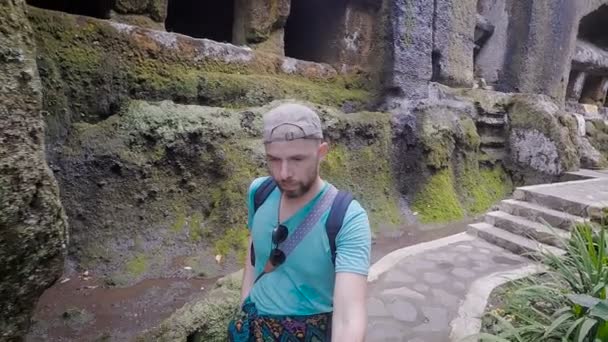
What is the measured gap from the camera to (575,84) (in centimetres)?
1182

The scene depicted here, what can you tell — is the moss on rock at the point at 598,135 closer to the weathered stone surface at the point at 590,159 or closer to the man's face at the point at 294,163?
the weathered stone surface at the point at 590,159

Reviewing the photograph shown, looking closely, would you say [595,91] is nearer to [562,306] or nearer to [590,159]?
[590,159]

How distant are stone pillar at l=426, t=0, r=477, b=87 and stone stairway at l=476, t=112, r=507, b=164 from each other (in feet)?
2.57

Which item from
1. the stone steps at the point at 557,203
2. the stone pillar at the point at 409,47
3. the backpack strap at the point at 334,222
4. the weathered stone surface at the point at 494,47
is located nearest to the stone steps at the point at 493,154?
the stone pillar at the point at 409,47

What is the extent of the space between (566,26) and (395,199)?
7.13 meters

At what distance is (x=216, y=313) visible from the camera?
2.15 metres

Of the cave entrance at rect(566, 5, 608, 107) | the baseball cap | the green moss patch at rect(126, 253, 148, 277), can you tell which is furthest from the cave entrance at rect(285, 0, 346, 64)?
the cave entrance at rect(566, 5, 608, 107)

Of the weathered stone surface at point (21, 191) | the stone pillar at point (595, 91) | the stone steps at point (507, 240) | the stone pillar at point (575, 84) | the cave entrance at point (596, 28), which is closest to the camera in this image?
the weathered stone surface at point (21, 191)

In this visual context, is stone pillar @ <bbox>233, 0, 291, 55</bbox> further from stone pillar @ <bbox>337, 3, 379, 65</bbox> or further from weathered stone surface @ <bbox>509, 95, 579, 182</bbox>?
weathered stone surface @ <bbox>509, 95, 579, 182</bbox>

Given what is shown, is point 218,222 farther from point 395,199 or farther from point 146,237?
point 395,199

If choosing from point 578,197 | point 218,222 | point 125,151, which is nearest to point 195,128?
point 125,151

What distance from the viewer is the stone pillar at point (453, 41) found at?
21.7ft

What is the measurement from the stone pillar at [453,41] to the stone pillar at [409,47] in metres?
0.51

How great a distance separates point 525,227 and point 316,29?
413 cm
